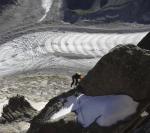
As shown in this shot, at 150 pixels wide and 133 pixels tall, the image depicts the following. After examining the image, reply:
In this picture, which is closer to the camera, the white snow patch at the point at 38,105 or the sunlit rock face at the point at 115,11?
the white snow patch at the point at 38,105

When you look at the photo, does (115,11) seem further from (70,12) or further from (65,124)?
(65,124)

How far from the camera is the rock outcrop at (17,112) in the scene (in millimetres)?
24062

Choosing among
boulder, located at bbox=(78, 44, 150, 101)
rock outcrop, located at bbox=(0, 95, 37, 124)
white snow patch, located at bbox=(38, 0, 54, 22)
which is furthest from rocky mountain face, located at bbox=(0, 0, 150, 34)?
boulder, located at bbox=(78, 44, 150, 101)

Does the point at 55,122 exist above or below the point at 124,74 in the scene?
below

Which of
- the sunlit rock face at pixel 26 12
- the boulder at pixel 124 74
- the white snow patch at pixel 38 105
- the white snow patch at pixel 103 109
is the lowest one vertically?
the white snow patch at pixel 38 105

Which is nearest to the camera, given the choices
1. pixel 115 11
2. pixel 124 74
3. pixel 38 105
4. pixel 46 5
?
pixel 124 74

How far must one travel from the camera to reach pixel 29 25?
148 ft

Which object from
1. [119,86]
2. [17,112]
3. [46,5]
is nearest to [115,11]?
[46,5]

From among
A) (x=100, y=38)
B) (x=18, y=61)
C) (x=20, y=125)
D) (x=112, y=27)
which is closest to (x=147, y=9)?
(x=112, y=27)

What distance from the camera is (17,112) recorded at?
24.6 m

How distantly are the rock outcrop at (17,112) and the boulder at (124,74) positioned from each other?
24.3 feet

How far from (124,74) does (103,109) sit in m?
1.57

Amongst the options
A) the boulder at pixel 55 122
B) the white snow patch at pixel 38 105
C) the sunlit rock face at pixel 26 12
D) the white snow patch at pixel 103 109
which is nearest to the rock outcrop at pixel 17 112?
the white snow patch at pixel 38 105

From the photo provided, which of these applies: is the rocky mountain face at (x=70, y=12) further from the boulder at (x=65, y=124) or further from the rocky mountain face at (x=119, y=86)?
the rocky mountain face at (x=119, y=86)
